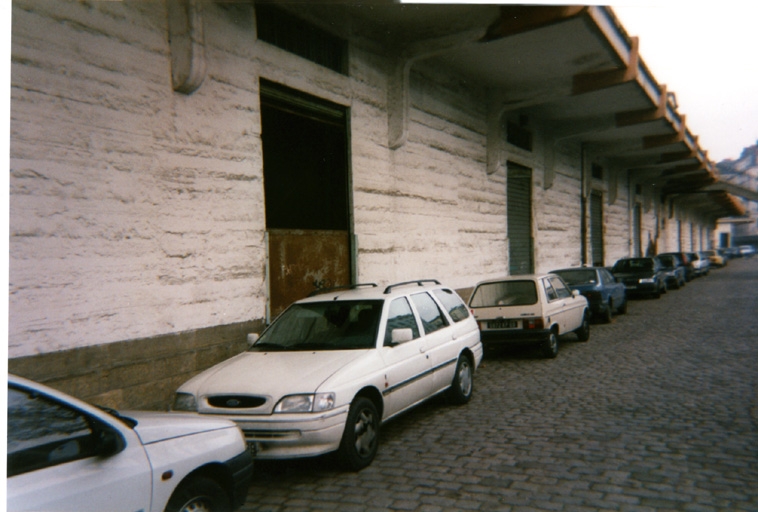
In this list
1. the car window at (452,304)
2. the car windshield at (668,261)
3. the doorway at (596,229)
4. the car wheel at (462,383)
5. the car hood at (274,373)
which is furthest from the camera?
the car windshield at (668,261)

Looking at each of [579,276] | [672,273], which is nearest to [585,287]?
[579,276]

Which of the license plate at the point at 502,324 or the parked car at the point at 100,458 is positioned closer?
the parked car at the point at 100,458

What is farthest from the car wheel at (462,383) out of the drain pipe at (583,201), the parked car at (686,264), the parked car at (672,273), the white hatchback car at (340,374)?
the parked car at (686,264)

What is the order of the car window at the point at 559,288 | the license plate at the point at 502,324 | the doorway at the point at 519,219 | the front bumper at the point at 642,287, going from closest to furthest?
the license plate at the point at 502,324 → the car window at the point at 559,288 → the doorway at the point at 519,219 → the front bumper at the point at 642,287

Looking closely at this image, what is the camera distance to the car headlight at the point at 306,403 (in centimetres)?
484

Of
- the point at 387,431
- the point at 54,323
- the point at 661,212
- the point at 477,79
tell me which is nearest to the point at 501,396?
the point at 387,431

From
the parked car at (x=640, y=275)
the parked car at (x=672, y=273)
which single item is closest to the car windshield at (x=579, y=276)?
the parked car at (x=640, y=275)

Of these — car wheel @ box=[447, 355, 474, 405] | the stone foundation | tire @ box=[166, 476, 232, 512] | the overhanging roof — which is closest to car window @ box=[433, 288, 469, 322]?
car wheel @ box=[447, 355, 474, 405]

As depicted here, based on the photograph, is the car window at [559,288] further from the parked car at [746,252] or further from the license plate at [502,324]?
the parked car at [746,252]

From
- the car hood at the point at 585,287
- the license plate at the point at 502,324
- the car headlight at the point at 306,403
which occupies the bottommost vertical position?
the license plate at the point at 502,324

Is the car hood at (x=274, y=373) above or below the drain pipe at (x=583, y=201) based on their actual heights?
below

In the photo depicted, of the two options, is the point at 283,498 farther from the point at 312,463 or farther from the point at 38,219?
the point at 38,219

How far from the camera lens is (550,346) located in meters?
10.3

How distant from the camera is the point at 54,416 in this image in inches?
110
